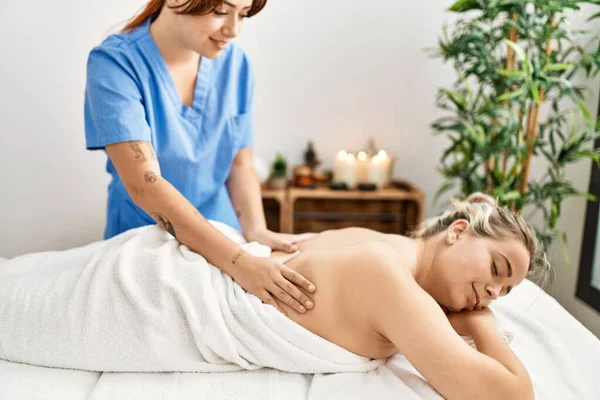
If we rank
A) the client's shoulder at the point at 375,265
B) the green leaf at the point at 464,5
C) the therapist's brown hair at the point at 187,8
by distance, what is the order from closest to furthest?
the client's shoulder at the point at 375,265, the therapist's brown hair at the point at 187,8, the green leaf at the point at 464,5

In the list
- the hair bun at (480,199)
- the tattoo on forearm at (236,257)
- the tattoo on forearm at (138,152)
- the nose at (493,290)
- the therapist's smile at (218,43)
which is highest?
the therapist's smile at (218,43)

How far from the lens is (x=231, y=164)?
1.82 meters

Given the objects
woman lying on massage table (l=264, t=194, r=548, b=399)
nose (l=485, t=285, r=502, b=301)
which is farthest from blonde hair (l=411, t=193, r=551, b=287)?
nose (l=485, t=285, r=502, b=301)

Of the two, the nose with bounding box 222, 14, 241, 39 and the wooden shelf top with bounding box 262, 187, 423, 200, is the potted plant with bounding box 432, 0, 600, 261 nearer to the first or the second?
the wooden shelf top with bounding box 262, 187, 423, 200

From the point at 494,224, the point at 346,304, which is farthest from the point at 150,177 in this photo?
the point at 494,224

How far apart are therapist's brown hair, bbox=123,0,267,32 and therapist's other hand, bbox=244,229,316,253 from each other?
63 centimetres

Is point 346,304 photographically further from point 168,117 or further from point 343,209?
point 343,209

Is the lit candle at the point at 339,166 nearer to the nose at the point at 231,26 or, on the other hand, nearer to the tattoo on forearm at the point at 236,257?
the nose at the point at 231,26

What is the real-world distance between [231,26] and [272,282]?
684 mm

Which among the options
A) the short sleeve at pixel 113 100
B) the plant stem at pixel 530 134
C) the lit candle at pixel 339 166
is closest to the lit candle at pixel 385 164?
the lit candle at pixel 339 166

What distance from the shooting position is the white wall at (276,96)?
262cm

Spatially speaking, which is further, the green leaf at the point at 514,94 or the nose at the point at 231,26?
the green leaf at the point at 514,94

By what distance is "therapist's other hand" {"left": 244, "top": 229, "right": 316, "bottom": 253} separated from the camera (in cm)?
150

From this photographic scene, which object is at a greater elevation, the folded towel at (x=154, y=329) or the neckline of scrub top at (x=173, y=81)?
the neckline of scrub top at (x=173, y=81)
